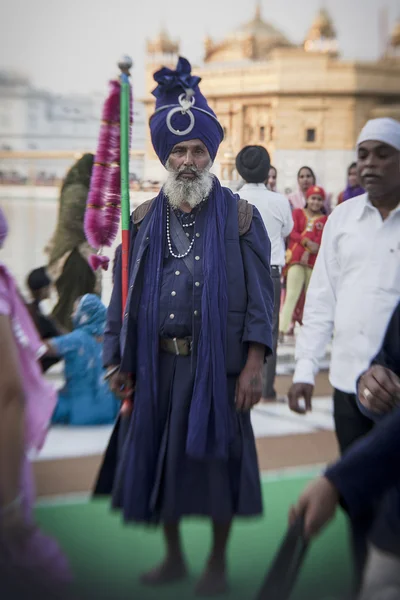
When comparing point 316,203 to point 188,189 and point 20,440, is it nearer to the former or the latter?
point 188,189

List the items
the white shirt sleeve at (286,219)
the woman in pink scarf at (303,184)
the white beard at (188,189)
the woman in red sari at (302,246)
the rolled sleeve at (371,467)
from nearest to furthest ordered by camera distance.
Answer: the rolled sleeve at (371,467) < the white beard at (188,189) < the white shirt sleeve at (286,219) < the woman in red sari at (302,246) < the woman in pink scarf at (303,184)

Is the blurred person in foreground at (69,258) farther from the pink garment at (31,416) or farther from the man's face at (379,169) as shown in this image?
the pink garment at (31,416)

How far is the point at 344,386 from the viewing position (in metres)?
3.38

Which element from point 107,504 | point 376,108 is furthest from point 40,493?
point 376,108

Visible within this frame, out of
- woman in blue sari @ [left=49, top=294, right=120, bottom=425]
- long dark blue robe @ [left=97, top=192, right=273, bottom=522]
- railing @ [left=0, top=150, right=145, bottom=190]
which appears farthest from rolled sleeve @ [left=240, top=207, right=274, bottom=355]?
railing @ [left=0, top=150, right=145, bottom=190]

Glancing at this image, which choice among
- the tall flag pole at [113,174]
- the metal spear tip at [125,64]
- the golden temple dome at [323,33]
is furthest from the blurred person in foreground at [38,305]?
the golden temple dome at [323,33]

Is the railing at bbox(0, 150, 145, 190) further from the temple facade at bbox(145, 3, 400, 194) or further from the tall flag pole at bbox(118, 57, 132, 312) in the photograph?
the tall flag pole at bbox(118, 57, 132, 312)

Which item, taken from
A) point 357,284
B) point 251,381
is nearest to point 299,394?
point 251,381

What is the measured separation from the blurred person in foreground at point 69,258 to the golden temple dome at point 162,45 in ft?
4.77

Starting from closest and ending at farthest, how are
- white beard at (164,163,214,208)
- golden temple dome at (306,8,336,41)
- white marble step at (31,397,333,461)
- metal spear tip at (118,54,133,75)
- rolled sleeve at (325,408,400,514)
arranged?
rolled sleeve at (325,408,400,514), white beard at (164,163,214,208), metal spear tip at (118,54,133,75), golden temple dome at (306,8,336,41), white marble step at (31,397,333,461)

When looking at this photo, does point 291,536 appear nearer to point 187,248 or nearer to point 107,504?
point 187,248

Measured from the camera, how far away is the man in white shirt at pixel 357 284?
3.34 metres

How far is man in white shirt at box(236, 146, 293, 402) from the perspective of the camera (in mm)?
5488

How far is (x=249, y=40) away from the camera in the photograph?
6.67m
